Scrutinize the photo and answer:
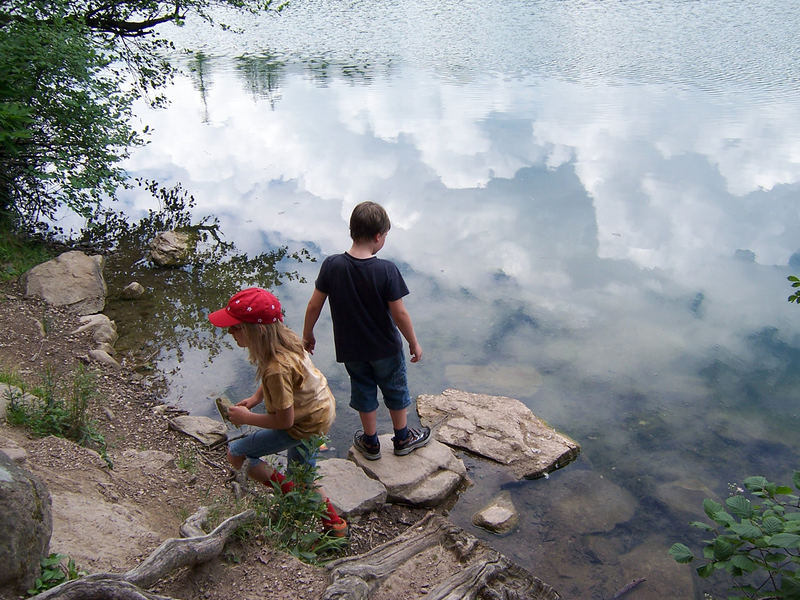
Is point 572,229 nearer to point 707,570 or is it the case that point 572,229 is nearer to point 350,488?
point 350,488

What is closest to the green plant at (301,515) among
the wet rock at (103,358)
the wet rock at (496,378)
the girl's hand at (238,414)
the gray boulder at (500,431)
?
the girl's hand at (238,414)

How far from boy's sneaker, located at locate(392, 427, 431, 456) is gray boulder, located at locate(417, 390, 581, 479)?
0.28m

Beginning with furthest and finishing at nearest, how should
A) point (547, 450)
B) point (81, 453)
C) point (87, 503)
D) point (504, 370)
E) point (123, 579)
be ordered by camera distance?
point (504, 370) → point (547, 450) → point (81, 453) → point (87, 503) → point (123, 579)

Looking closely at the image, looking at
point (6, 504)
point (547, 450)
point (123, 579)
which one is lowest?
point (547, 450)

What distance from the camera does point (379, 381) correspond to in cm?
425

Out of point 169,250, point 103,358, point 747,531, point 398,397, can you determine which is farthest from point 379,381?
point 169,250

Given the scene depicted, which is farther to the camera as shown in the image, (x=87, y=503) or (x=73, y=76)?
(x=73, y=76)

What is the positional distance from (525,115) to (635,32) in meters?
7.68

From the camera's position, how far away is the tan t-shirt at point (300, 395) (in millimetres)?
3295

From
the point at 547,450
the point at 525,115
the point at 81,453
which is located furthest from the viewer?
the point at 525,115

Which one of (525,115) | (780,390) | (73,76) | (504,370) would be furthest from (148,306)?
(525,115)

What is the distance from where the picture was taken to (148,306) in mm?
7047

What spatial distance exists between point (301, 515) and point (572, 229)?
5639mm

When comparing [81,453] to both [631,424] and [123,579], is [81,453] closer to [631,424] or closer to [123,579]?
[123,579]
